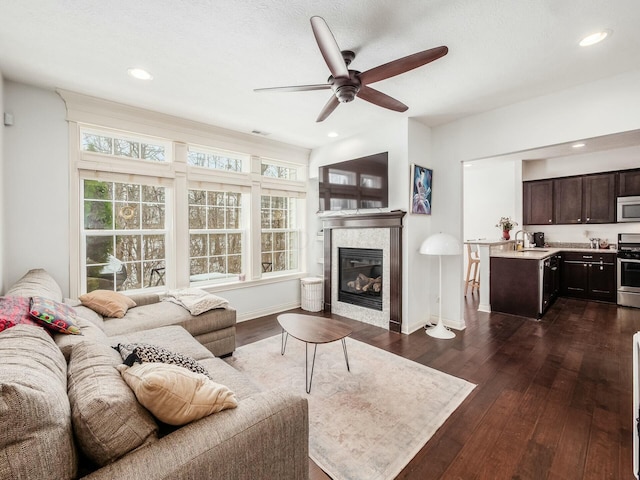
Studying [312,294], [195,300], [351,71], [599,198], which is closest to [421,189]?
[351,71]

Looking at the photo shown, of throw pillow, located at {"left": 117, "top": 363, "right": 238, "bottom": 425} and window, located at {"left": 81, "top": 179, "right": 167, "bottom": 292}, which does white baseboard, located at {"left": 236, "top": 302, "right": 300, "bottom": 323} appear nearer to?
window, located at {"left": 81, "top": 179, "right": 167, "bottom": 292}

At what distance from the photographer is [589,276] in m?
5.15

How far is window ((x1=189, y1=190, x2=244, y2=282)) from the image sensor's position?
3949 millimetres

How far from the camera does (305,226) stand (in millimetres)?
5148

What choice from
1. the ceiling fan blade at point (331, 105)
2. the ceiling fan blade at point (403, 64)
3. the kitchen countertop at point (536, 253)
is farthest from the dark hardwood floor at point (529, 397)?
the ceiling fan blade at point (331, 105)

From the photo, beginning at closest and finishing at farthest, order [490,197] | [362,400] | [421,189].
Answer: [362,400], [421,189], [490,197]

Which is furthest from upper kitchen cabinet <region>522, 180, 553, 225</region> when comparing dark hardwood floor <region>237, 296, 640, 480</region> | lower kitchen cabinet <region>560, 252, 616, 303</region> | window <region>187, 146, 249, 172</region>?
window <region>187, 146, 249, 172</region>

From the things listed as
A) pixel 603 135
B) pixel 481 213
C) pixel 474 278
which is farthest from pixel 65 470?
A: pixel 481 213

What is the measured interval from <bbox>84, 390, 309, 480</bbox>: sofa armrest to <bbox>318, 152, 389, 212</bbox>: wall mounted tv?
10.2 ft

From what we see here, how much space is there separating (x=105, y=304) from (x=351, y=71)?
116 inches

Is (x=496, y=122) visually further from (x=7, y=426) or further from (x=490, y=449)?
(x=7, y=426)

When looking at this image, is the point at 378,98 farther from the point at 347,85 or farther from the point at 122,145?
the point at 122,145

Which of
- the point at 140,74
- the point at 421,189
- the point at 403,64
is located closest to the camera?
the point at 403,64

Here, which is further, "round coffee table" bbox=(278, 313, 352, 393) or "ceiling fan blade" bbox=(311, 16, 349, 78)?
"round coffee table" bbox=(278, 313, 352, 393)
